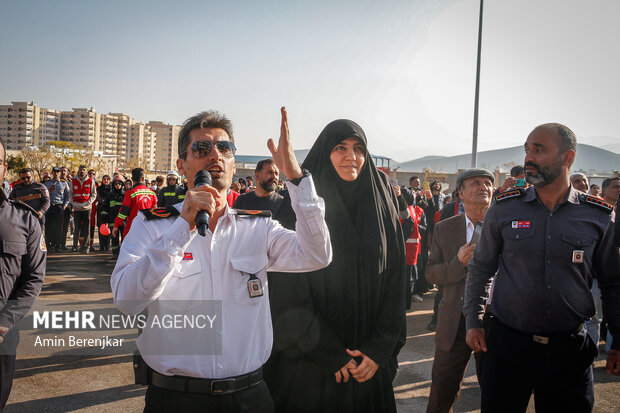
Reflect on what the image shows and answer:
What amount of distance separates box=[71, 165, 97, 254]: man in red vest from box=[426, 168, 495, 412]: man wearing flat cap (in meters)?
11.4

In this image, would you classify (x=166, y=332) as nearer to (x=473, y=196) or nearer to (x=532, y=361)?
(x=532, y=361)

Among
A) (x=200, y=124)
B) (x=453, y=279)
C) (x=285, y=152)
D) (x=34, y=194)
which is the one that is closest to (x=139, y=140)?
(x=34, y=194)

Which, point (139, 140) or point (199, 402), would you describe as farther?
point (139, 140)

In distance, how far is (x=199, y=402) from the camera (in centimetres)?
184

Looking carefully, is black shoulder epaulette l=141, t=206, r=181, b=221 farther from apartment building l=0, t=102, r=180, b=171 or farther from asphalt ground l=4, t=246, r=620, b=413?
apartment building l=0, t=102, r=180, b=171

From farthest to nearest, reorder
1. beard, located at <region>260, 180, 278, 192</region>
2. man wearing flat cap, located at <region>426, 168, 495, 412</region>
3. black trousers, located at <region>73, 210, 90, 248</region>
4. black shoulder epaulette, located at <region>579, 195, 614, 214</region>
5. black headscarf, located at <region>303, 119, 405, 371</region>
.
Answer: black trousers, located at <region>73, 210, 90, 248</region> → beard, located at <region>260, 180, 278, 192</region> → man wearing flat cap, located at <region>426, 168, 495, 412</region> → black shoulder epaulette, located at <region>579, 195, 614, 214</region> → black headscarf, located at <region>303, 119, 405, 371</region>

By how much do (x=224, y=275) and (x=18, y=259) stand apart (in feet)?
5.50

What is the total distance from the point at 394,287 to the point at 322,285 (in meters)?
0.49

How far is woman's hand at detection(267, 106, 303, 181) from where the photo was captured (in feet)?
6.67

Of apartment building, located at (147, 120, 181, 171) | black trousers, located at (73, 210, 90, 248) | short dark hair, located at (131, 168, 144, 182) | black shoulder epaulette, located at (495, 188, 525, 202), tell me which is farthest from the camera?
apartment building, located at (147, 120, 181, 171)

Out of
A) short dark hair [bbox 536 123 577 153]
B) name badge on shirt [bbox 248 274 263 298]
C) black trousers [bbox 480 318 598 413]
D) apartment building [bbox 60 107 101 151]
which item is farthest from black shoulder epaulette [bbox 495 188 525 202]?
apartment building [bbox 60 107 101 151]

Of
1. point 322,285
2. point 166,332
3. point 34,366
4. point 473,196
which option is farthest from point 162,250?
point 34,366

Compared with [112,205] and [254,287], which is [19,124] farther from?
[254,287]

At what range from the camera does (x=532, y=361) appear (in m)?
2.71
